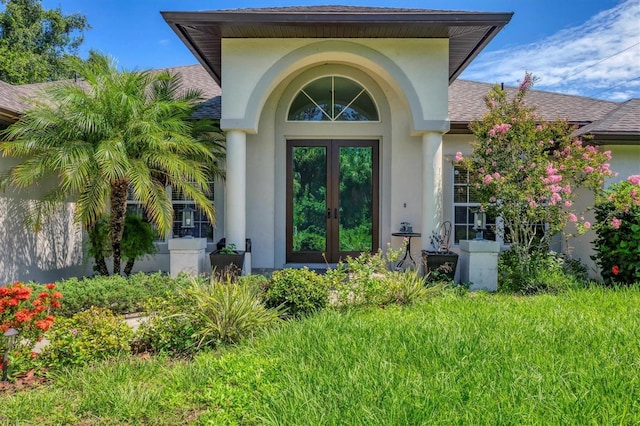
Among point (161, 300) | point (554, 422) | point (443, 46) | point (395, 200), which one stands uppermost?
point (443, 46)

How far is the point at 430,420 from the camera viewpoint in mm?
2867

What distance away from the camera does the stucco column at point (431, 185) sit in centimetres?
915

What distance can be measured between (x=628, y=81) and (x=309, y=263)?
26.2 meters

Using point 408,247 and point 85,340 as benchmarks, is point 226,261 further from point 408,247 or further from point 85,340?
point 408,247

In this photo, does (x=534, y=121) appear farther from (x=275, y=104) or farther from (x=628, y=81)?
(x=628, y=81)

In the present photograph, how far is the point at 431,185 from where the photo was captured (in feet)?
30.1

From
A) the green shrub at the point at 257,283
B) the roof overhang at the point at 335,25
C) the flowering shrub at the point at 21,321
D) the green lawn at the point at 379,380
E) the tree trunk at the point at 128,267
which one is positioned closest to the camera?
the green lawn at the point at 379,380

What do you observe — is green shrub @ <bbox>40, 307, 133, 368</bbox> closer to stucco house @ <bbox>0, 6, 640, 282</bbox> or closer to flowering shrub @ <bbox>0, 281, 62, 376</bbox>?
flowering shrub @ <bbox>0, 281, 62, 376</bbox>

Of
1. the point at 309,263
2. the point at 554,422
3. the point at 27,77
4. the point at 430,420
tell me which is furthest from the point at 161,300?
the point at 27,77

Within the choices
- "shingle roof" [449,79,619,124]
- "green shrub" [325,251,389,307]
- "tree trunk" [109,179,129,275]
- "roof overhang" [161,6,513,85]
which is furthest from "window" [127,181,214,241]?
"shingle roof" [449,79,619,124]

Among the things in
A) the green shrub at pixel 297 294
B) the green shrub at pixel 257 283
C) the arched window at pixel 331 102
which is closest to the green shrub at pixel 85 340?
the green shrub at pixel 257 283

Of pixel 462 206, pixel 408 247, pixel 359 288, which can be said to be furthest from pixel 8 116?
pixel 462 206

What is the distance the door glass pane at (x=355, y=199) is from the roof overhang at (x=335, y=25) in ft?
9.84

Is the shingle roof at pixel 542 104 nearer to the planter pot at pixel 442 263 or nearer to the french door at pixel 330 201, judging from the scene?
the french door at pixel 330 201
